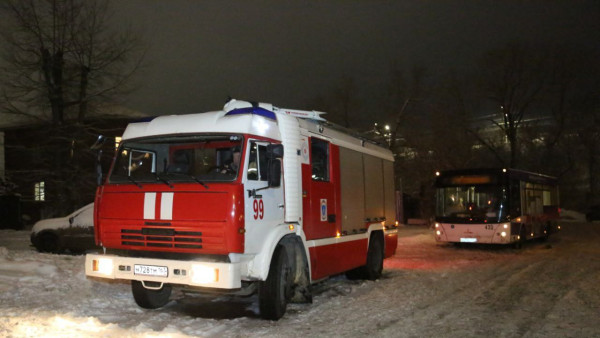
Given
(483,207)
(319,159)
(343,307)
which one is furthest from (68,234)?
(483,207)

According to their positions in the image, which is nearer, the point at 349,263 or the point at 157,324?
the point at 157,324

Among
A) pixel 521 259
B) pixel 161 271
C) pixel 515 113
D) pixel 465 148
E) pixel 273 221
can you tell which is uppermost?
pixel 515 113

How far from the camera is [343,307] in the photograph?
28.3 ft

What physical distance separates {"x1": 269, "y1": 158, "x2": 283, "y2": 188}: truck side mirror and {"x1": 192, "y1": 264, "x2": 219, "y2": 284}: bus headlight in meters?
1.44

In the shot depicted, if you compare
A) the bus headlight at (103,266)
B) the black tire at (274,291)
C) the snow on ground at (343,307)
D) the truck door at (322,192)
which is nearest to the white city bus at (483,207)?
the snow on ground at (343,307)

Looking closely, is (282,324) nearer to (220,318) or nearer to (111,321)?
(220,318)

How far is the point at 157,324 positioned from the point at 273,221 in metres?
2.14

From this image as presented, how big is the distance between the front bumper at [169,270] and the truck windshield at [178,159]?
43.1 inches

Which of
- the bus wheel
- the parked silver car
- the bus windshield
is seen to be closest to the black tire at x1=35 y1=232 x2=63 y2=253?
the parked silver car

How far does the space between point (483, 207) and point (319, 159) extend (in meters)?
11.2

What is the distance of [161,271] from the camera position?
Result: 7.00 metres

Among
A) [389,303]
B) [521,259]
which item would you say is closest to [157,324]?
[389,303]

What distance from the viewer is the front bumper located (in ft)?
21.9

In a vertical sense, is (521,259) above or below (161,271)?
below
